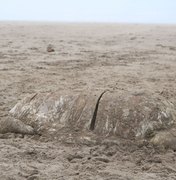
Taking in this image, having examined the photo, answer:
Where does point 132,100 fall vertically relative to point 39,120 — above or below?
above

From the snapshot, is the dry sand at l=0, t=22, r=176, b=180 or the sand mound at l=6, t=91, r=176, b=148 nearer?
the dry sand at l=0, t=22, r=176, b=180

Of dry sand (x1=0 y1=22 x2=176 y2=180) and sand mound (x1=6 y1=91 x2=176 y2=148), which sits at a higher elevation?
sand mound (x1=6 y1=91 x2=176 y2=148)

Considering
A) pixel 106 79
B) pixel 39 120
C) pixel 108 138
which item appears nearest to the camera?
pixel 108 138

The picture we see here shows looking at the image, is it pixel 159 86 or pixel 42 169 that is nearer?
pixel 42 169

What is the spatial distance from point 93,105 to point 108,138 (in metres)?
0.45

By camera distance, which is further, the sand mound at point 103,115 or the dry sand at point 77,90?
the sand mound at point 103,115

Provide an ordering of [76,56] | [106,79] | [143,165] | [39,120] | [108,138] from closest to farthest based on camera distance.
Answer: [143,165]
[108,138]
[39,120]
[106,79]
[76,56]

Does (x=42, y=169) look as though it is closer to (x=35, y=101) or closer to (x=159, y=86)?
(x=35, y=101)

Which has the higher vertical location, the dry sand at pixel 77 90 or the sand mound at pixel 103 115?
the sand mound at pixel 103 115

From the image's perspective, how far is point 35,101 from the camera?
15.1 feet

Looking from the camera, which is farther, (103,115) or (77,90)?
(77,90)

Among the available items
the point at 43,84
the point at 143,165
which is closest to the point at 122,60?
the point at 43,84

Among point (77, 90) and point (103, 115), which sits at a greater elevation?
point (77, 90)

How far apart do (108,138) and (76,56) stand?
7715 millimetres
